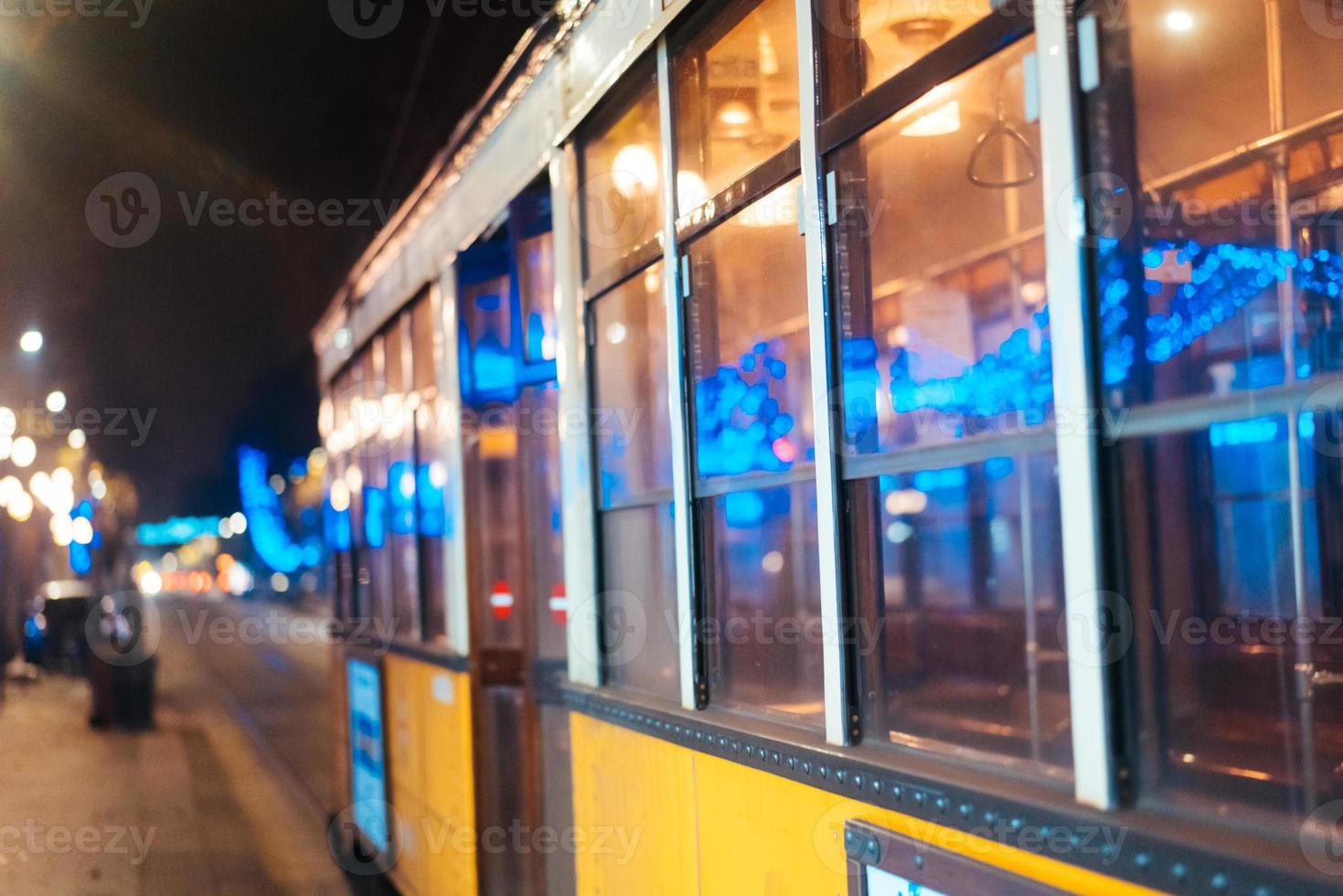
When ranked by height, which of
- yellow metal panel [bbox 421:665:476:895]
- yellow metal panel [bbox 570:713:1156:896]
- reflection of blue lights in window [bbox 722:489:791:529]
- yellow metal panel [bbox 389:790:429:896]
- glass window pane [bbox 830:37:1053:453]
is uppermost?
glass window pane [bbox 830:37:1053:453]

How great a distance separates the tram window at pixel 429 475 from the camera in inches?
201

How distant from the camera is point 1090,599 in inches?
61.0

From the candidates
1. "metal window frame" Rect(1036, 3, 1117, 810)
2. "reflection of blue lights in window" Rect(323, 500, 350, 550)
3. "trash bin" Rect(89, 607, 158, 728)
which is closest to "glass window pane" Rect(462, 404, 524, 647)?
"reflection of blue lights in window" Rect(323, 500, 350, 550)

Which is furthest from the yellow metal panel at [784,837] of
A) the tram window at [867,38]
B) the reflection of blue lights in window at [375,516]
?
the reflection of blue lights in window at [375,516]

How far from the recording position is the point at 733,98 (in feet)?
8.79

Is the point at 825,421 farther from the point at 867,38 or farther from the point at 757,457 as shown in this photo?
the point at 867,38

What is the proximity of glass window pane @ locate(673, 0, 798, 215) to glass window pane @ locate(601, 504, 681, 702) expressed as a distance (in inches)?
33.1

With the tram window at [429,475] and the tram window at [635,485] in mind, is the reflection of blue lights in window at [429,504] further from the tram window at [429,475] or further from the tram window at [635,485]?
the tram window at [635,485]

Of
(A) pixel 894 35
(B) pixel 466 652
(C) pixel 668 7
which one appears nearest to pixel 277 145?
(B) pixel 466 652

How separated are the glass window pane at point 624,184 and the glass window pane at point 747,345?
30cm

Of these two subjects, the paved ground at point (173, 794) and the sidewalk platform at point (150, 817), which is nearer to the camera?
the sidewalk platform at point (150, 817)

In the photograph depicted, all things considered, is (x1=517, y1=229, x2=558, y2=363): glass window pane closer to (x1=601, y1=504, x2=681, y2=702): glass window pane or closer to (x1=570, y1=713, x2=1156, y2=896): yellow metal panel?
(x1=601, y1=504, x2=681, y2=702): glass window pane

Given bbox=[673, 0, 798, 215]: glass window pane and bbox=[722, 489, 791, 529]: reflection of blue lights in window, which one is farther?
bbox=[722, 489, 791, 529]: reflection of blue lights in window

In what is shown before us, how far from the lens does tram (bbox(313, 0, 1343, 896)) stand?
5.10 feet
